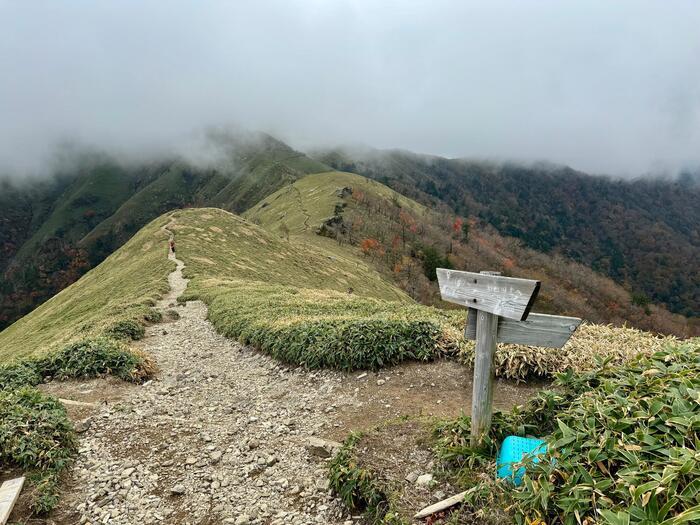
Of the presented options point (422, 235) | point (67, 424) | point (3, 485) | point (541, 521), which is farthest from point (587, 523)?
point (422, 235)

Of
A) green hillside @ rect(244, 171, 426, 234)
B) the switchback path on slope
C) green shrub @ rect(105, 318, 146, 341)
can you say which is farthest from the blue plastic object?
green hillside @ rect(244, 171, 426, 234)

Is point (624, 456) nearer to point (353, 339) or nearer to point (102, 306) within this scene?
point (353, 339)

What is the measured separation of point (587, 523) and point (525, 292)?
225 centimetres

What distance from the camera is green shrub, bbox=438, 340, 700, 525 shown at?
3390mm

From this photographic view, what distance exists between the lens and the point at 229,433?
8.16 m

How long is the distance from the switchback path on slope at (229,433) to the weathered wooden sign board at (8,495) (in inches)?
22.7

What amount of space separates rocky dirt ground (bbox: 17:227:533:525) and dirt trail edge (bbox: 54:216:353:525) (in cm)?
2

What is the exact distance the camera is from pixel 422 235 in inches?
5448

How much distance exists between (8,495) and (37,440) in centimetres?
118

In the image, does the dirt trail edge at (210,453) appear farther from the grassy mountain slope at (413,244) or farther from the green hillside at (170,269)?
the grassy mountain slope at (413,244)

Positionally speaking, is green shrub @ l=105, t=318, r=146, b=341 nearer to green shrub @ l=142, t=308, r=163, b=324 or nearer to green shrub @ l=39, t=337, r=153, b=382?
green shrub @ l=142, t=308, r=163, b=324

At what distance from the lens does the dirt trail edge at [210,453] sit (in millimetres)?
5875

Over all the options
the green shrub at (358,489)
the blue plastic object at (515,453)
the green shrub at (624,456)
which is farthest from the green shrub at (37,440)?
the blue plastic object at (515,453)

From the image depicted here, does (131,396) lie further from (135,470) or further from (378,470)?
(378,470)
